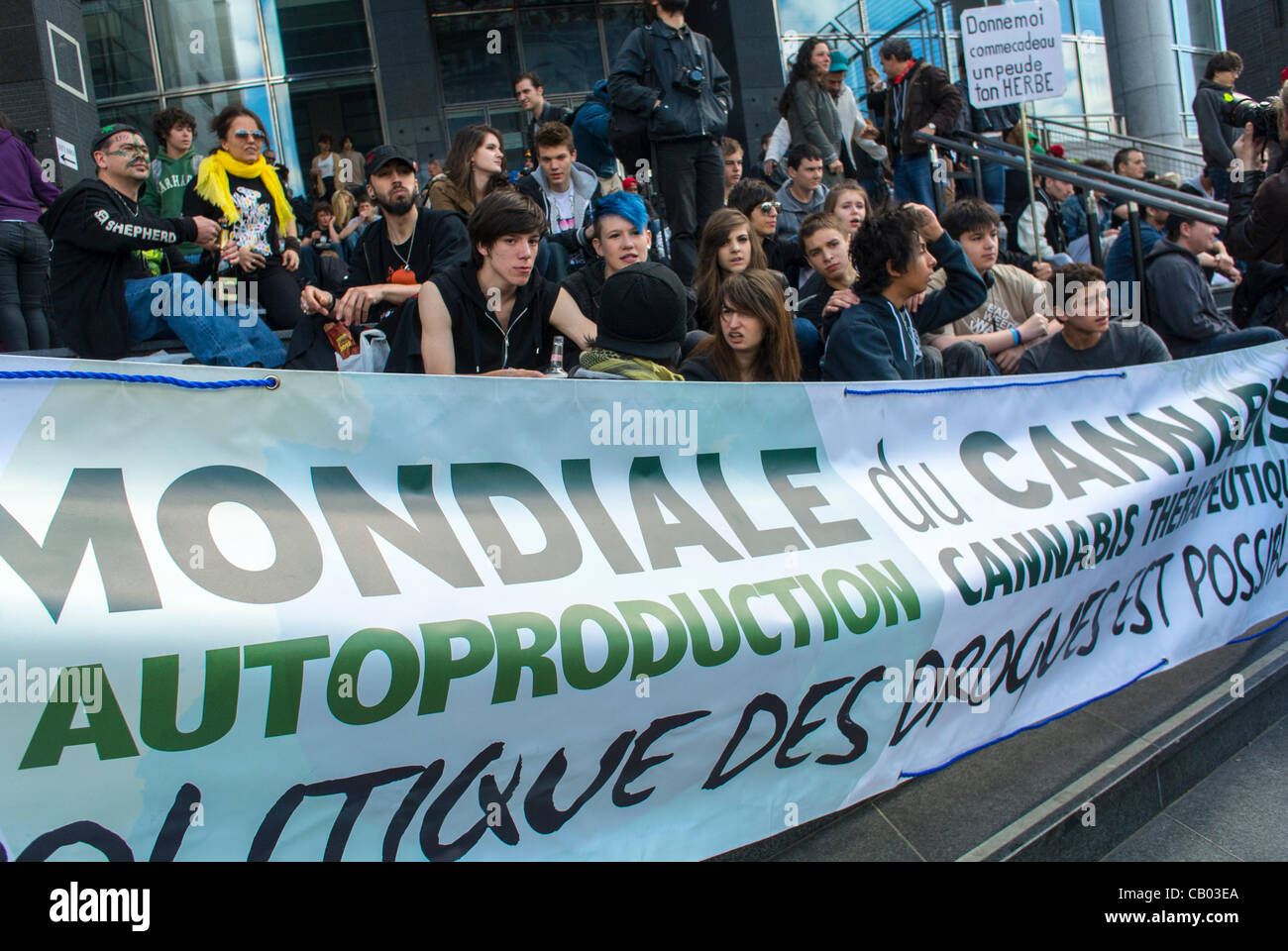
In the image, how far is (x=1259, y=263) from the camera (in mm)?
6699

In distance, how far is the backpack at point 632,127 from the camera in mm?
6988

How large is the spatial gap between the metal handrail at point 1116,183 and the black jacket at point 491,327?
4.03m

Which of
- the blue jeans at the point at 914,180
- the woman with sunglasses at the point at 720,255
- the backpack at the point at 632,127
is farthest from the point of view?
the blue jeans at the point at 914,180

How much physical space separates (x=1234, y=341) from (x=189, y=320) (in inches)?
233

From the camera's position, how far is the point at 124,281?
515 cm

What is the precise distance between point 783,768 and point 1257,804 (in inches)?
71.4

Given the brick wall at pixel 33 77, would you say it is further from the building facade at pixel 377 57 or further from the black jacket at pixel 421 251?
the black jacket at pixel 421 251

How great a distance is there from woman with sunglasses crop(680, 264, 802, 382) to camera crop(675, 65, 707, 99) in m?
3.18

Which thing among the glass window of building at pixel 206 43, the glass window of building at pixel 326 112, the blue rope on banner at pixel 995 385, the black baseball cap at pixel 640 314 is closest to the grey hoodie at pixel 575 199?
the black baseball cap at pixel 640 314

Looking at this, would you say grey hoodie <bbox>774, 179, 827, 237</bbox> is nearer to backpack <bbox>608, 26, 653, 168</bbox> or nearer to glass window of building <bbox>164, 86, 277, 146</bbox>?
backpack <bbox>608, 26, 653, 168</bbox>
